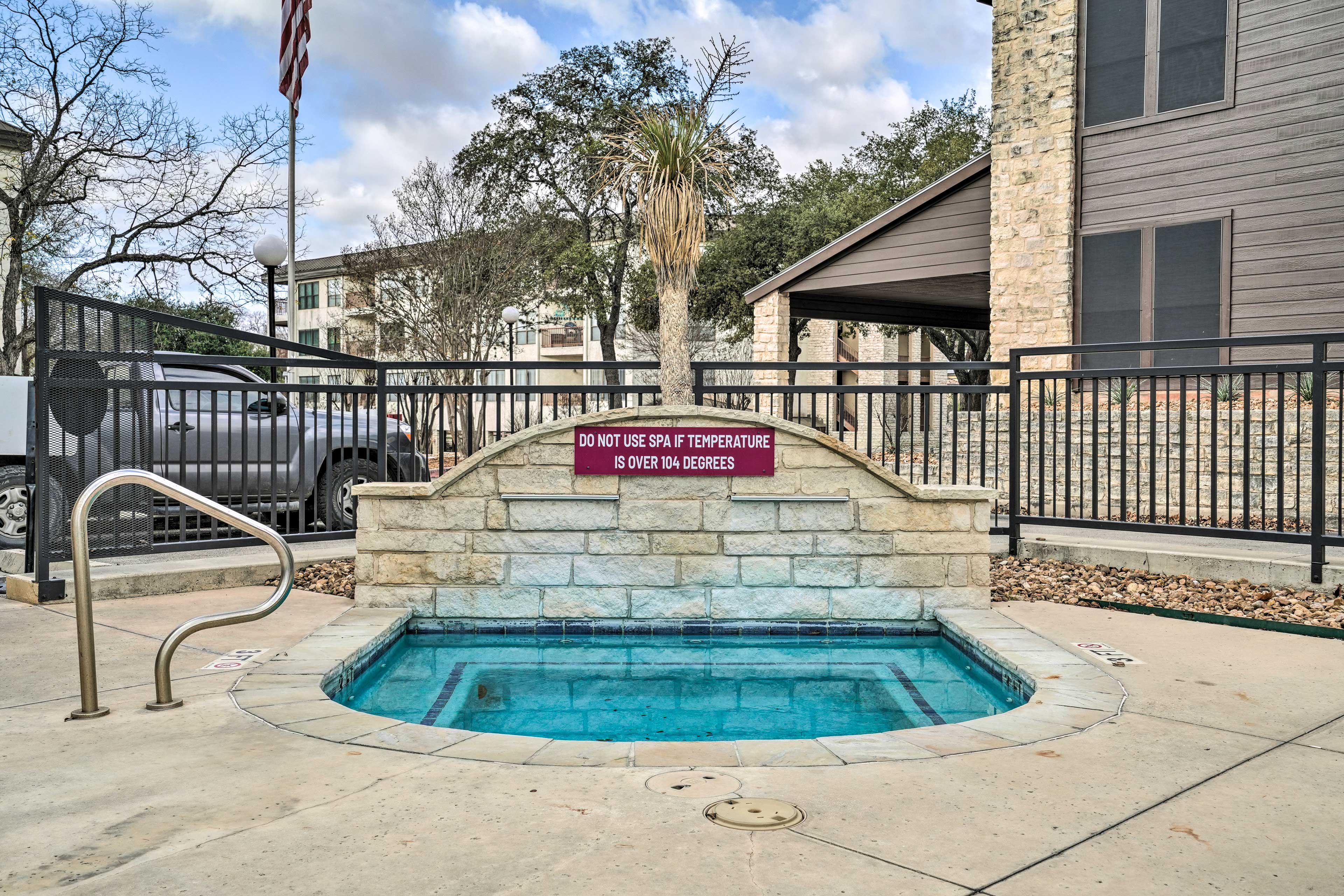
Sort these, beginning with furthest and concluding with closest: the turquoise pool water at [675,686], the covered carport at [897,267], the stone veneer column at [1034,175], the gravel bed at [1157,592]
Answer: the covered carport at [897,267] → the stone veneer column at [1034,175] → the gravel bed at [1157,592] → the turquoise pool water at [675,686]

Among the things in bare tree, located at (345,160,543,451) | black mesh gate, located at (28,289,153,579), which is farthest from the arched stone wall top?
bare tree, located at (345,160,543,451)

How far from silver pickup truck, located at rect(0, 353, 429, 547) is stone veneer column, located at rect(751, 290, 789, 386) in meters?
9.03

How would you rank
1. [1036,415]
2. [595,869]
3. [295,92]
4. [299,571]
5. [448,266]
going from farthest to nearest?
[448,266]
[295,92]
[1036,415]
[299,571]
[595,869]

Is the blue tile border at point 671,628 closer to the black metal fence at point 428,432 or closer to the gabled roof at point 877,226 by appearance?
the black metal fence at point 428,432

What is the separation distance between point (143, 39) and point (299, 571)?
19.1 meters

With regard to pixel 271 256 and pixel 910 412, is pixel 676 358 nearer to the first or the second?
pixel 910 412

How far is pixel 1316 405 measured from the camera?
21.1 ft

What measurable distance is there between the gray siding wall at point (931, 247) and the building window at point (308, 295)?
52.4 meters

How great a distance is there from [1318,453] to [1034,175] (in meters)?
8.30

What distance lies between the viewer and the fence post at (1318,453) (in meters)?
6.34

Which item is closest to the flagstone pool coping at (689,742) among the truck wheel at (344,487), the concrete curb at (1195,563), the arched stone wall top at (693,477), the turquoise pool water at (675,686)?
the turquoise pool water at (675,686)

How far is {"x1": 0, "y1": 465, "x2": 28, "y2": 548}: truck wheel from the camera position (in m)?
8.93

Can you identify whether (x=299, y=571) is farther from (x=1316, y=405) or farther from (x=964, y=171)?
(x=964, y=171)

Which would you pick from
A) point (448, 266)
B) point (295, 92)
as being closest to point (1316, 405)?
point (295, 92)
